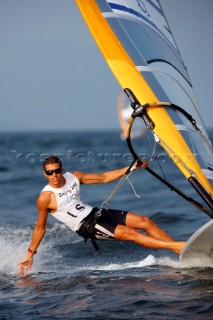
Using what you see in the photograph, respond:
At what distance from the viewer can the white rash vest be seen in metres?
6.83

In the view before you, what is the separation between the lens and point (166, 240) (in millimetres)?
6828

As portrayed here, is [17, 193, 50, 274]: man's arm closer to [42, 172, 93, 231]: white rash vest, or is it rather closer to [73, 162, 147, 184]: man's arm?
[42, 172, 93, 231]: white rash vest

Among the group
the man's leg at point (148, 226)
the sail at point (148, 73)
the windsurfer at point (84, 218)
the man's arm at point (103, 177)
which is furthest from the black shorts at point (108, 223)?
the sail at point (148, 73)

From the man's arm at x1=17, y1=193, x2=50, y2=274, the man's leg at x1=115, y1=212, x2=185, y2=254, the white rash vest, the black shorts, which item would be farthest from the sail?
the man's arm at x1=17, y1=193, x2=50, y2=274

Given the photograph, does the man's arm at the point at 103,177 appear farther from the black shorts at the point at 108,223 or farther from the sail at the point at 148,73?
the sail at the point at 148,73

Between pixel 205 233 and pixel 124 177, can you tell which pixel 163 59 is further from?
pixel 205 233

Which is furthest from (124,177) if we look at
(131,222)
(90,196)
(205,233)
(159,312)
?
(90,196)

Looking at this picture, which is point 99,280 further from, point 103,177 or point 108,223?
point 103,177

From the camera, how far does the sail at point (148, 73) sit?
21.2ft

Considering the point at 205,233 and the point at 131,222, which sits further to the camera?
the point at 131,222

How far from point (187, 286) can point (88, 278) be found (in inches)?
46.2

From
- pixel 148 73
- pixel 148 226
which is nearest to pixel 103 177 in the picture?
pixel 148 226

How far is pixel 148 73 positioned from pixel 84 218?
174cm

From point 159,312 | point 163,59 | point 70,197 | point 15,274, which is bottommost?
point 159,312
